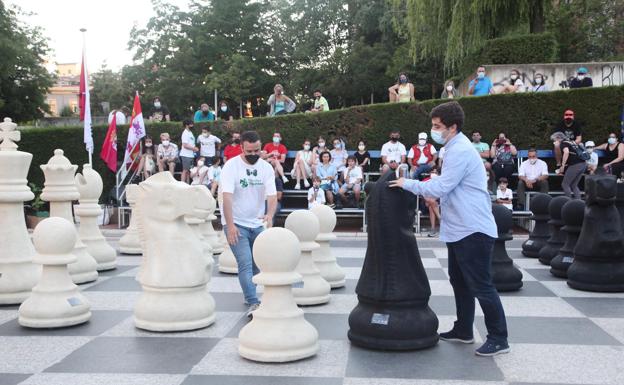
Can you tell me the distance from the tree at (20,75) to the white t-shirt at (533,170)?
877 inches

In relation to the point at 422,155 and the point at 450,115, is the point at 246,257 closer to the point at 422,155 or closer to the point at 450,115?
the point at 450,115

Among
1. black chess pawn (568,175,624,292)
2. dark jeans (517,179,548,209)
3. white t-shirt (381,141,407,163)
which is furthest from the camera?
white t-shirt (381,141,407,163)

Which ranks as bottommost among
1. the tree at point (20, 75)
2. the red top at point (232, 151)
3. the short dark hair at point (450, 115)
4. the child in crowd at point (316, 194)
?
the child in crowd at point (316, 194)

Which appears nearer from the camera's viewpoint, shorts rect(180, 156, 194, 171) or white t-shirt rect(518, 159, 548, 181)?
white t-shirt rect(518, 159, 548, 181)

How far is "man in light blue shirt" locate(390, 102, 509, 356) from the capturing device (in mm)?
4121

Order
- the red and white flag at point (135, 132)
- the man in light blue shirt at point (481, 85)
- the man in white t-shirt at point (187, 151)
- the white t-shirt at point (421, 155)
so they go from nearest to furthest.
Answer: the white t-shirt at point (421, 155), the red and white flag at point (135, 132), the man in white t-shirt at point (187, 151), the man in light blue shirt at point (481, 85)

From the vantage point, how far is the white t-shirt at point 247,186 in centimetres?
518

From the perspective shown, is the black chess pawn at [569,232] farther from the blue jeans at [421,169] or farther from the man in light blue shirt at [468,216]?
the blue jeans at [421,169]

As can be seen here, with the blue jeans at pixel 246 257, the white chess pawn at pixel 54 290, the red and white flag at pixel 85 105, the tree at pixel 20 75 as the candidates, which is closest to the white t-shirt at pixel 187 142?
the red and white flag at pixel 85 105

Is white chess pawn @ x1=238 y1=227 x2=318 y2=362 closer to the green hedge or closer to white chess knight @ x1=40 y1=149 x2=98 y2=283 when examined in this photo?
white chess knight @ x1=40 y1=149 x2=98 y2=283

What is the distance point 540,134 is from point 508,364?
10.7m

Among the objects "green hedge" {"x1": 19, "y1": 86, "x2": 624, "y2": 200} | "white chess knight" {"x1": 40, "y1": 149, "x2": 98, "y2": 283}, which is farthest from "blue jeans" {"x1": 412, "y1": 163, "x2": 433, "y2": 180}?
"white chess knight" {"x1": 40, "y1": 149, "x2": 98, "y2": 283}

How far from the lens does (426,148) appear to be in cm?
1310

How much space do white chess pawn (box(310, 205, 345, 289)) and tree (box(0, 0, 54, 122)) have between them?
2444 cm
